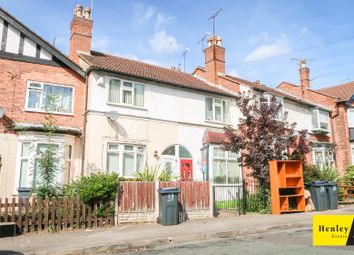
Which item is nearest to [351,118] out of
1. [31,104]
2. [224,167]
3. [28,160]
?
[224,167]

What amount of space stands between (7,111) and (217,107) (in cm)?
1187

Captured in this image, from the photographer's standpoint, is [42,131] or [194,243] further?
[42,131]

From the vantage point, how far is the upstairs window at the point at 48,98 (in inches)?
620

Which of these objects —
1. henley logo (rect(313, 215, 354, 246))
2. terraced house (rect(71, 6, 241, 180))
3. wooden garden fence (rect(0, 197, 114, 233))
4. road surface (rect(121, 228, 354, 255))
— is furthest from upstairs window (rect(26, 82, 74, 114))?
henley logo (rect(313, 215, 354, 246))

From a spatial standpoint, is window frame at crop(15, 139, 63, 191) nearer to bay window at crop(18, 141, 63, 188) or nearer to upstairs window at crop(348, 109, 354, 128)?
bay window at crop(18, 141, 63, 188)

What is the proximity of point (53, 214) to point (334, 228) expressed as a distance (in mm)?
8640

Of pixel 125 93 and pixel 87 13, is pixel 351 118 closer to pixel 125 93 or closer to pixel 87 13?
pixel 125 93

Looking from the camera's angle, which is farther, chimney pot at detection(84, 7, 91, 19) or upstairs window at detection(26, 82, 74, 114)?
chimney pot at detection(84, 7, 91, 19)

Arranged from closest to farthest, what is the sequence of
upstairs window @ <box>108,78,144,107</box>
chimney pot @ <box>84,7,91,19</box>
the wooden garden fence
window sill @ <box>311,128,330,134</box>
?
1. the wooden garden fence
2. upstairs window @ <box>108,78,144,107</box>
3. chimney pot @ <box>84,7,91,19</box>
4. window sill @ <box>311,128,330,134</box>

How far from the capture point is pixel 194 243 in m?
9.00

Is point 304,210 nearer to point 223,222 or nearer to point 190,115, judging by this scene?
point 223,222

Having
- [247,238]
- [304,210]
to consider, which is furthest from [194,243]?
[304,210]

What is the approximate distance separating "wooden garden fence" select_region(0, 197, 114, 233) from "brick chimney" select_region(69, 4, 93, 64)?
9.87 meters

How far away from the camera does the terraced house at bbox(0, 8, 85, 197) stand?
14.7m
